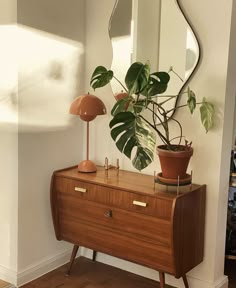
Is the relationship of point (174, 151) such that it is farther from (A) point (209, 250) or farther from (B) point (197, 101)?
(A) point (209, 250)

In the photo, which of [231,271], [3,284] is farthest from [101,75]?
[231,271]

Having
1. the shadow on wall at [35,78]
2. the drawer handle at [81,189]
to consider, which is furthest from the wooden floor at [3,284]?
the shadow on wall at [35,78]

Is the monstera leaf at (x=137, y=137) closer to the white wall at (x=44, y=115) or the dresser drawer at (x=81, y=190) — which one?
the dresser drawer at (x=81, y=190)

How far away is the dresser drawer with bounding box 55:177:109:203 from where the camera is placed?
2.70 m

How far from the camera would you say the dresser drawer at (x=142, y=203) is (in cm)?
242

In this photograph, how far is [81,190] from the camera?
2779mm

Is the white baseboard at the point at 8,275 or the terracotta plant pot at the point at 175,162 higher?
the terracotta plant pot at the point at 175,162

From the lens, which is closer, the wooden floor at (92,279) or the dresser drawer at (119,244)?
the dresser drawer at (119,244)

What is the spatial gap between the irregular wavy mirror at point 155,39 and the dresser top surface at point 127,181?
520mm

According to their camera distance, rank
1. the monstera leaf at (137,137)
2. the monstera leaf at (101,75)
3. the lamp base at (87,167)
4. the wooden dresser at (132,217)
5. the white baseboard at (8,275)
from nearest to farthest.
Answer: the monstera leaf at (137,137) → the wooden dresser at (132,217) → the monstera leaf at (101,75) → the white baseboard at (8,275) → the lamp base at (87,167)

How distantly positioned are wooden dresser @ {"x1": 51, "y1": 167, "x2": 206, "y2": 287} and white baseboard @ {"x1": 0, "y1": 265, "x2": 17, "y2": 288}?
0.38 metres

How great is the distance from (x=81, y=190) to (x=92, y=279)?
0.65 metres

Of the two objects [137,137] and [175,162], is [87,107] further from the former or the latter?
[175,162]

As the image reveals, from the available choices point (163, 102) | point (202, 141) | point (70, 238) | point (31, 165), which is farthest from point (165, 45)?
point (70, 238)
